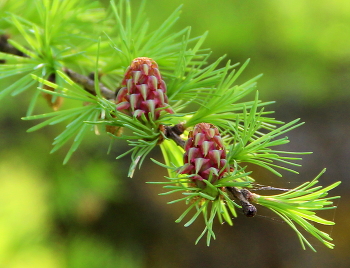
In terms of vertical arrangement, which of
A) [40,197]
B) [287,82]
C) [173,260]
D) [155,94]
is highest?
[287,82]

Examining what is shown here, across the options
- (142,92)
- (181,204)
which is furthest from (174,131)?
(181,204)

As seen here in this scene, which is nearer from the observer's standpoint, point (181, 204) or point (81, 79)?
point (81, 79)

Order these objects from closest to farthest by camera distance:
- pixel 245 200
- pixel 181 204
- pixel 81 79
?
pixel 245 200
pixel 81 79
pixel 181 204

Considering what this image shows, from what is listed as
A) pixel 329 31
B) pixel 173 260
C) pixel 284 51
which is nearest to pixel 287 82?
pixel 284 51

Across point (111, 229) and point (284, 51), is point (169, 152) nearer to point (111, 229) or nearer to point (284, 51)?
point (284, 51)

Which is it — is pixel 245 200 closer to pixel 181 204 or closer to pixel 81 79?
pixel 81 79

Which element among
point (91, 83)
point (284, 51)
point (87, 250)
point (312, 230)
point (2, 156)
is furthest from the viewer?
point (284, 51)

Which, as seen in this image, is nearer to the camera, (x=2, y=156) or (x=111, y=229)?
(x=2, y=156)
